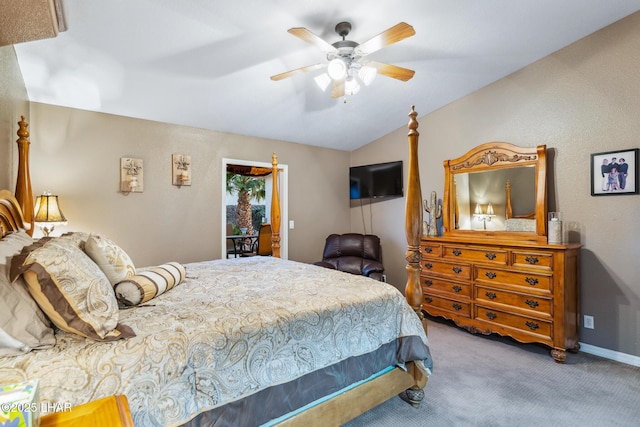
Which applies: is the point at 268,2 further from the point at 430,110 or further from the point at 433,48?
the point at 430,110

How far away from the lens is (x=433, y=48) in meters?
2.82

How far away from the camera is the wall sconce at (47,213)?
269 centimetres

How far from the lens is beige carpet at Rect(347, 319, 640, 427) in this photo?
77.6 inches

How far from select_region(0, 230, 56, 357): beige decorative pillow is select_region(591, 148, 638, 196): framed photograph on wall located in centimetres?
393

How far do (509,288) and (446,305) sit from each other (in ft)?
2.30

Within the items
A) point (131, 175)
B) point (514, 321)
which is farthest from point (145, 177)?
point (514, 321)

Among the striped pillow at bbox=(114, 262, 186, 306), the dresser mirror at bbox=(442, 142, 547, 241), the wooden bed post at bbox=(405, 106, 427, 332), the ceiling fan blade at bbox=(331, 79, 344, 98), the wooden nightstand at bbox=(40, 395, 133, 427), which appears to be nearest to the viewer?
the wooden nightstand at bbox=(40, 395, 133, 427)

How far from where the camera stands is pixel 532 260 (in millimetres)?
2889

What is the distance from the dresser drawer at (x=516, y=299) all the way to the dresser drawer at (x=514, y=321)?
82 mm

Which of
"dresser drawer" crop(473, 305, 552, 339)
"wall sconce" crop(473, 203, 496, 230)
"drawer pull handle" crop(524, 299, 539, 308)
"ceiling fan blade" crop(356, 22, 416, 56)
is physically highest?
"ceiling fan blade" crop(356, 22, 416, 56)

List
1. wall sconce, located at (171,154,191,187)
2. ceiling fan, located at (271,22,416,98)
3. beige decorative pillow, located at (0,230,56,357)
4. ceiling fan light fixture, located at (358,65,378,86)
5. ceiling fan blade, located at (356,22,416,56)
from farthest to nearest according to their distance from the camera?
wall sconce, located at (171,154,191,187)
ceiling fan light fixture, located at (358,65,378,86)
ceiling fan, located at (271,22,416,98)
ceiling fan blade, located at (356,22,416,56)
beige decorative pillow, located at (0,230,56,357)

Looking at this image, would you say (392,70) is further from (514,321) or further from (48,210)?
(48,210)

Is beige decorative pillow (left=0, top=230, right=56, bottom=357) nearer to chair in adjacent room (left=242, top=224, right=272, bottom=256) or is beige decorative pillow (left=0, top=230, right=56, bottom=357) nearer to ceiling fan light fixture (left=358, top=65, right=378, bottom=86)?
ceiling fan light fixture (left=358, top=65, right=378, bottom=86)

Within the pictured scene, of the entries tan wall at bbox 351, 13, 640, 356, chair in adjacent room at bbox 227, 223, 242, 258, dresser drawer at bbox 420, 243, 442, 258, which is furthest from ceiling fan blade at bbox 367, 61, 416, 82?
chair in adjacent room at bbox 227, 223, 242, 258
